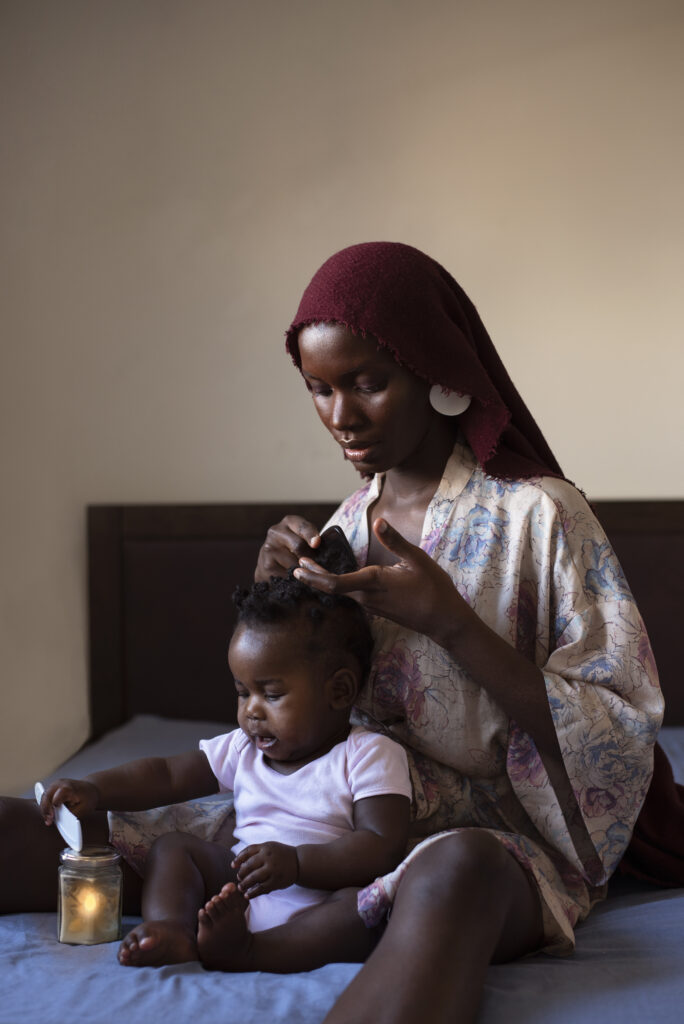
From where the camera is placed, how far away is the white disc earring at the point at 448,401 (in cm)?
146

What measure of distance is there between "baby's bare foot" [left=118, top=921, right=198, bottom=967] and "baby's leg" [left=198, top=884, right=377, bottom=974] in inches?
0.9

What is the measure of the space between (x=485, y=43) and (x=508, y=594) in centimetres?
187

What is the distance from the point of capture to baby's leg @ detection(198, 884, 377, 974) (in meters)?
1.16

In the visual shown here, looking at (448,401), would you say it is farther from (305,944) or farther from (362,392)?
(305,944)

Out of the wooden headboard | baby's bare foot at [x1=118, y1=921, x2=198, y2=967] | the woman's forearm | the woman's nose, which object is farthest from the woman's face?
the wooden headboard

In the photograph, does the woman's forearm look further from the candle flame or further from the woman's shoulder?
the candle flame

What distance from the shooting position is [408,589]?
4.08ft

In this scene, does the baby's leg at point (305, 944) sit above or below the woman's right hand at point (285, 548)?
below

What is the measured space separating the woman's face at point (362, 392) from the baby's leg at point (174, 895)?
1.82 feet

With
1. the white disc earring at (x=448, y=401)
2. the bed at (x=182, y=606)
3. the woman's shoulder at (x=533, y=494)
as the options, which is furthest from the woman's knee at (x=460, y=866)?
the bed at (x=182, y=606)

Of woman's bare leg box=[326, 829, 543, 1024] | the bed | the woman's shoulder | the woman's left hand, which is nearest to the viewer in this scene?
woman's bare leg box=[326, 829, 543, 1024]

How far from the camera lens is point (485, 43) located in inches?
107

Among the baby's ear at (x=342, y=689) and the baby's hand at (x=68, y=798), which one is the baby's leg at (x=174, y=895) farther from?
the baby's ear at (x=342, y=689)

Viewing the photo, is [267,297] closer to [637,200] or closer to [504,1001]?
[637,200]
